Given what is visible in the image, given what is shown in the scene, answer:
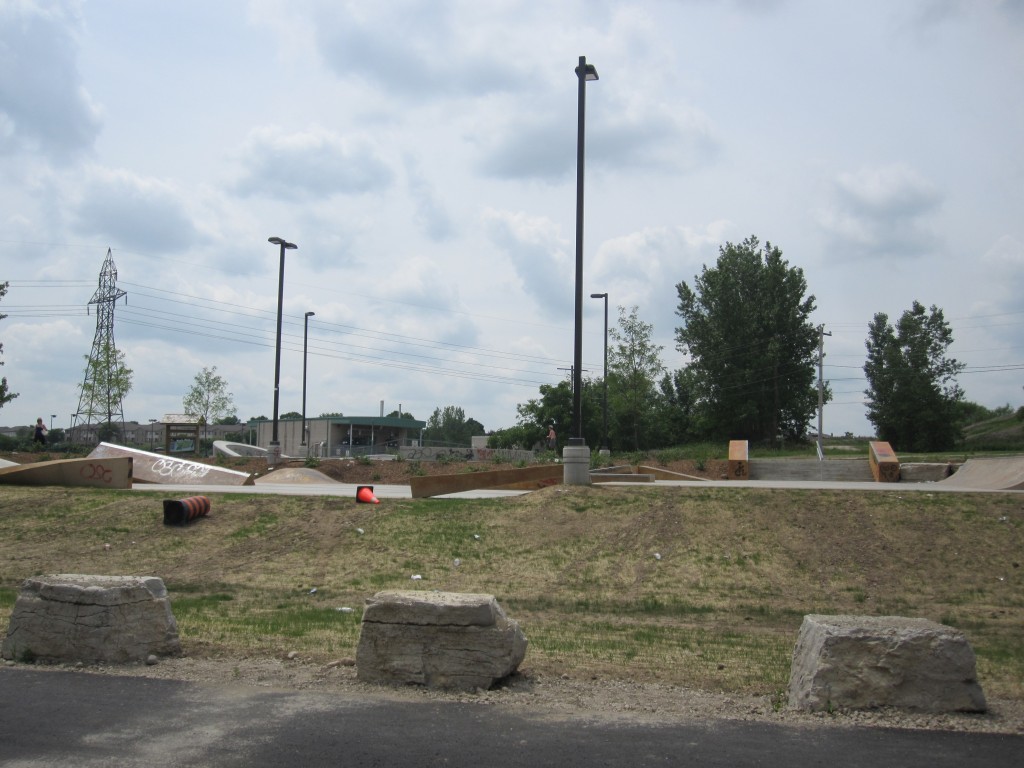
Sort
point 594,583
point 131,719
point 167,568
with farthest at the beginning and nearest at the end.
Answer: point 167,568 → point 594,583 → point 131,719

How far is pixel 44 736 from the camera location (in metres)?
5.27

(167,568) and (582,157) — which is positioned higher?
(582,157)

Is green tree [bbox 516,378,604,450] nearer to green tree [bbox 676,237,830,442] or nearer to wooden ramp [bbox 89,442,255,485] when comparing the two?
green tree [bbox 676,237,830,442]

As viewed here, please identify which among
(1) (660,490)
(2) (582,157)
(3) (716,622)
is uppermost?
(2) (582,157)

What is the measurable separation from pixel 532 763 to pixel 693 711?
149cm

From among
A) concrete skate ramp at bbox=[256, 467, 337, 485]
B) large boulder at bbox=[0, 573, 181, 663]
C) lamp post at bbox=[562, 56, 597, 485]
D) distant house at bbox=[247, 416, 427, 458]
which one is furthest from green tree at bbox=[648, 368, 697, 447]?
large boulder at bbox=[0, 573, 181, 663]

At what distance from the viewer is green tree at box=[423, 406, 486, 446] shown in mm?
139275

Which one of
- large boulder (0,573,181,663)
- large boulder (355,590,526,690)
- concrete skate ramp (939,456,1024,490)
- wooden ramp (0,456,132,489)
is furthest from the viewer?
wooden ramp (0,456,132,489)

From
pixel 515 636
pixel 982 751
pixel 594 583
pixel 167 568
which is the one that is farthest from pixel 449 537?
pixel 982 751

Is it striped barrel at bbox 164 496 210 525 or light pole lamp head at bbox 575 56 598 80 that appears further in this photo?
light pole lamp head at bbox 575 56 598 80

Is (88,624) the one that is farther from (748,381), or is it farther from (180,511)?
(748,381)

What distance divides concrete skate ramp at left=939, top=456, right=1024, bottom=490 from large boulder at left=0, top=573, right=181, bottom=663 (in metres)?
17.4

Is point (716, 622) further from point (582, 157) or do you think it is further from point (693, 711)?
point (582, 157)

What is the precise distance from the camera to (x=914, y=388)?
60.1 metres
